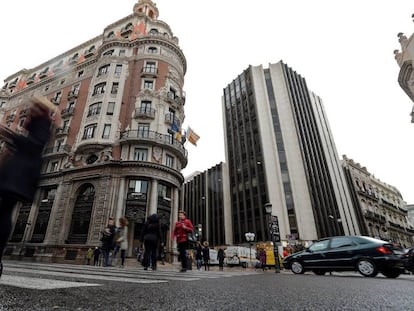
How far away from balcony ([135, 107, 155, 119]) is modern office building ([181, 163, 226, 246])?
67.6 ft

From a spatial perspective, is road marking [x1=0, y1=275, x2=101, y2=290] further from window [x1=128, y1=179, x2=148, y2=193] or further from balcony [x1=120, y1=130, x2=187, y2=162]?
balcony [x1=120, y1=130, x2=187, y2=162]

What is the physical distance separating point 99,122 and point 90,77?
29.3 feet

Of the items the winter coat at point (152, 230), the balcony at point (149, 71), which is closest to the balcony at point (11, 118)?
the balcony at point (149, 71)

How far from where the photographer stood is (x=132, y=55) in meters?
27.7

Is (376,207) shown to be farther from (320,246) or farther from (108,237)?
(108,237)

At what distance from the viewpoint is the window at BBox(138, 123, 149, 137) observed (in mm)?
22125

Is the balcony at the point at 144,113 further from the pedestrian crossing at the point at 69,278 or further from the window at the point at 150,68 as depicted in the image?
the pedestrian crossing at the point at 69,278

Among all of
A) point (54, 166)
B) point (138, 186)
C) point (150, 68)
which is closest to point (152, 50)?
point (150, 68)

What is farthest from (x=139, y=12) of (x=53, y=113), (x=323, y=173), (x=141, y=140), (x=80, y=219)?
(x=323, y=173)

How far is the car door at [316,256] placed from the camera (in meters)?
8.24

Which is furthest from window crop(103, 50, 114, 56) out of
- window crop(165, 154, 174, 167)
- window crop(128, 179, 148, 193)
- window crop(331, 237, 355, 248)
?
window crop(331, 237, 355, 248)

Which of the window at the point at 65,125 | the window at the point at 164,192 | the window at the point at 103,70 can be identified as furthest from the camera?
the window at the point at 103,70

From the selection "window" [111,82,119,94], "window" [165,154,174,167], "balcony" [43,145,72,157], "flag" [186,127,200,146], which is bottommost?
"window" [165,154,174,167]

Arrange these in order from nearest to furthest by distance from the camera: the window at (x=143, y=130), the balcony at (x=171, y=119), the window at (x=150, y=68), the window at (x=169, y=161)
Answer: the window at (x=143, y=130) → the window at (x=169, y=161) → the balcony at (x=171, y=119) → the window at (x=150, y=68)
